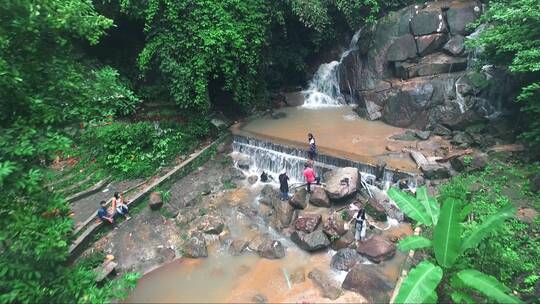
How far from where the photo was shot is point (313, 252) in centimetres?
1128

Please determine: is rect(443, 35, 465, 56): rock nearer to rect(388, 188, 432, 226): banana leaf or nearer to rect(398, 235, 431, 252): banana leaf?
rect(388, 188, 432, 226): banana leaf

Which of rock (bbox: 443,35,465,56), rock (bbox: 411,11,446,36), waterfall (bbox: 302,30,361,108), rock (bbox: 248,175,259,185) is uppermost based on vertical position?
rock (bbox: 411,11,446,36)

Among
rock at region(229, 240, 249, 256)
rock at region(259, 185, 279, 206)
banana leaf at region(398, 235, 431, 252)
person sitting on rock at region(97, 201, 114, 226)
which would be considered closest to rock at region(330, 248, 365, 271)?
rock at region(229, 240, 249, 256)

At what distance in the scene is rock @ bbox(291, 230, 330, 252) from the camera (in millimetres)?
11242

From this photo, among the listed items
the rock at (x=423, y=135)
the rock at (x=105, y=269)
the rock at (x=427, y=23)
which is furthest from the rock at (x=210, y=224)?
the rock at (x=427, y=23)

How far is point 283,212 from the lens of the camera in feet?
41.9

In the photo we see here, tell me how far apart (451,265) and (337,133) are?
34.2 ft

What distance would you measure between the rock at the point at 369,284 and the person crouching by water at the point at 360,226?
155 cm

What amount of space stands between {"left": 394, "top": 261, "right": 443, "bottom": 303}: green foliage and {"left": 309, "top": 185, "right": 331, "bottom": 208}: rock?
6.19 meters

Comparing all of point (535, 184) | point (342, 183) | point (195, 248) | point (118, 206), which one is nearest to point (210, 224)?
point (195, 248)

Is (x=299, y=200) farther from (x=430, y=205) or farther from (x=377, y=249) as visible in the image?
(x=430, y=205)

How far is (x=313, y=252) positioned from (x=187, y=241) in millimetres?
4009

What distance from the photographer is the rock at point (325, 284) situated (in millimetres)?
9617

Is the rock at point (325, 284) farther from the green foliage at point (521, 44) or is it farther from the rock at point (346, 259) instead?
the green foliage at point (521, 44)
